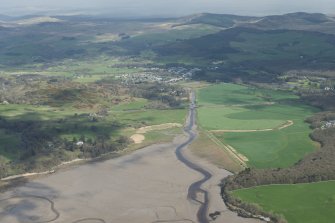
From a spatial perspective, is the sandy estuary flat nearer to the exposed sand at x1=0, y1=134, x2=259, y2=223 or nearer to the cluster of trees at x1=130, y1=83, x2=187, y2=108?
the exposed sand at x1=0, y1=134, x2=259, y2=223

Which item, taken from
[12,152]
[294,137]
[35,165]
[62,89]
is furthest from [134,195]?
[62,89]

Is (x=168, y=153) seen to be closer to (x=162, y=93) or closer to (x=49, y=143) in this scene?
(x=49, y=143)

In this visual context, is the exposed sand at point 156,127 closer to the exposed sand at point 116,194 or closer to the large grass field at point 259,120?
the large grass field at point 259,120

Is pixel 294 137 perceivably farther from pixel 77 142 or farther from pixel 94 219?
pixel 94 219

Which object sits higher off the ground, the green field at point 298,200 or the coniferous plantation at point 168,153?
the green field at point 298,200

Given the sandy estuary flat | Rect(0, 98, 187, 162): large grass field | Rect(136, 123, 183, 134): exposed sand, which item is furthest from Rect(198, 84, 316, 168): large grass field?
the sandy estuary flat

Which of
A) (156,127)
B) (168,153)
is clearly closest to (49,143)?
(168,153)

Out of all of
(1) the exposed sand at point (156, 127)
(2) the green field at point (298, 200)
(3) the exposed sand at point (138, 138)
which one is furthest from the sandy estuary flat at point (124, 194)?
(1) the exposed sand at point (156, 127)
